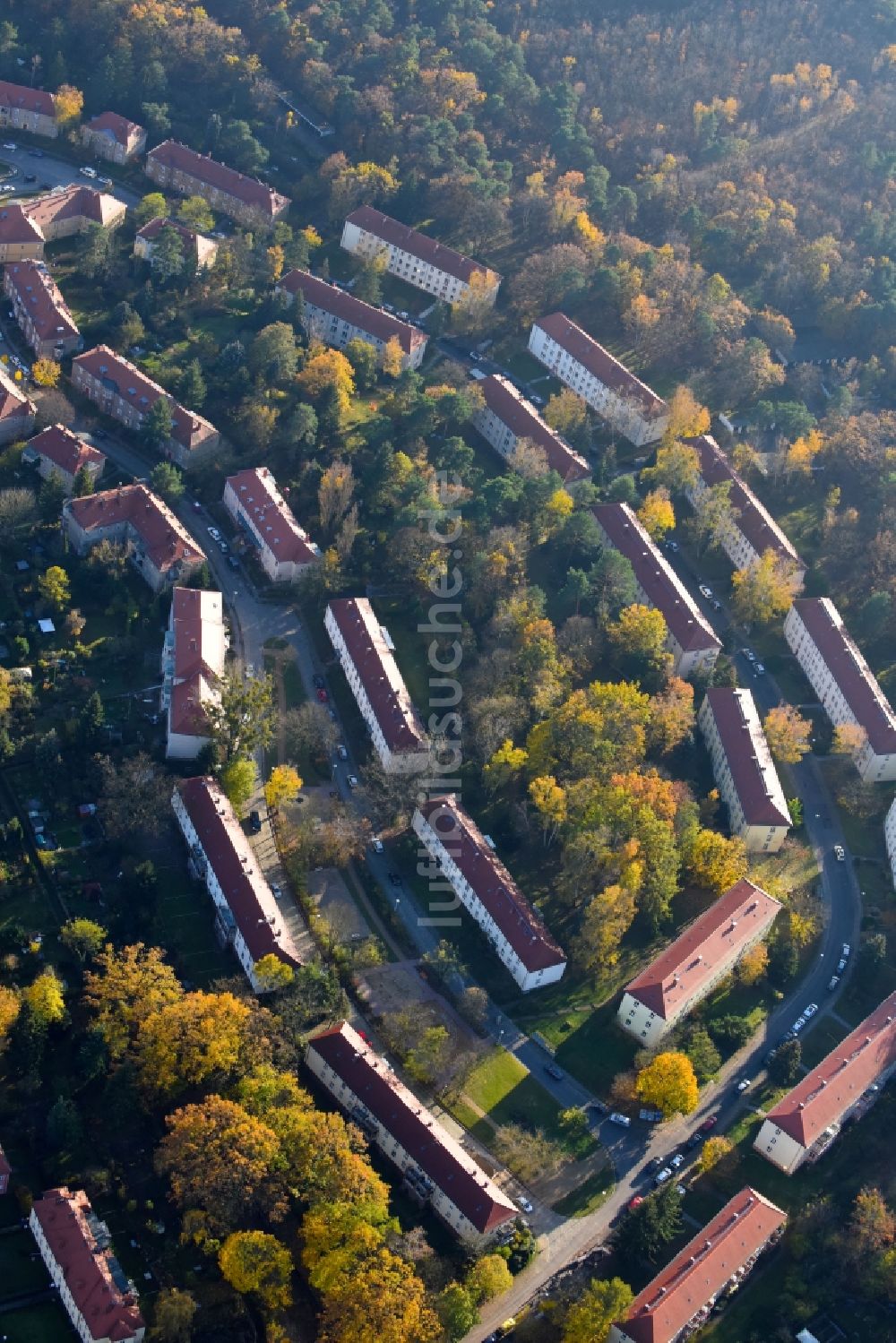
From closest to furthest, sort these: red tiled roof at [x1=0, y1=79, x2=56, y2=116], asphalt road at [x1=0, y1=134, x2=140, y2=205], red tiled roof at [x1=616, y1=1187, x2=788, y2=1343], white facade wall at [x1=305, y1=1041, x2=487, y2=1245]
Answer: red tiled roof at [x1=616, y1=1187, x2=788, y2=1343] → white facade wall at [x1=305, y1=1041, x2=487, y2=1245] → asphalt road at [x1=0, y1=134, x2=140, y2=205] → red tiled roof at [x1=0, y1=79, x2=56, y2=116]

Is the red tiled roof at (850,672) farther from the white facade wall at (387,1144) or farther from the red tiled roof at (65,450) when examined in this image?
the red tiled roof at (65,450)

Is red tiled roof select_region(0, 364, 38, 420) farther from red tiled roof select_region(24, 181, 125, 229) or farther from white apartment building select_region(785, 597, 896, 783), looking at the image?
white apartment building select_region(785, 597, 896, 783)

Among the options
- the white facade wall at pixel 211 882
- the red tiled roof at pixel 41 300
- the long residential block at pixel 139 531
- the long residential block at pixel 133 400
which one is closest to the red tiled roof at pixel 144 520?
the long residential block at pixel 139 531

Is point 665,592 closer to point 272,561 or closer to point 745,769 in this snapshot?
point 745,769

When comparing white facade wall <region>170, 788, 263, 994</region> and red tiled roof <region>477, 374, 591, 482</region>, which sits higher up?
red tiled roof <region>477, 374, 591, 482</region>

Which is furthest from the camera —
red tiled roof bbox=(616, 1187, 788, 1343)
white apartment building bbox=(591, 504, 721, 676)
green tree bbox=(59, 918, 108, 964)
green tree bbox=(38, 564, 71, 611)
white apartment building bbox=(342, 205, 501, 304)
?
white apartment building bbox=(342, 205, 501, 304)

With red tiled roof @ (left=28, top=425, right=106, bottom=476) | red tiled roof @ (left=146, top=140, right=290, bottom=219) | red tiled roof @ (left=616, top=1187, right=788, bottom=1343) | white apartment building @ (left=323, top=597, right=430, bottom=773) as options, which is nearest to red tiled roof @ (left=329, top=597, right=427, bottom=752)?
white apartment building @ (left=323, top=597, right=430, bottom=773)

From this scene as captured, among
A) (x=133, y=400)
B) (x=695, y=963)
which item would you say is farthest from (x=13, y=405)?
(x=695, y=963)
